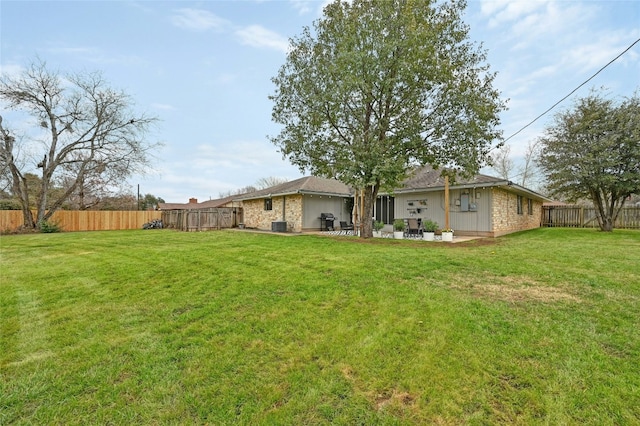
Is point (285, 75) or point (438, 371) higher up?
point (285, 75)

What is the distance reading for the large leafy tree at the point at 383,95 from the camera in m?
9.21

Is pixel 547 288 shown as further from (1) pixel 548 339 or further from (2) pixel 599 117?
(2) pixel 599 117

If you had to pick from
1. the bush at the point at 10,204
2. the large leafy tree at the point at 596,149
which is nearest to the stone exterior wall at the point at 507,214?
the large leafy tree at the point at 596,149

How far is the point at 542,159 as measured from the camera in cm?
1494

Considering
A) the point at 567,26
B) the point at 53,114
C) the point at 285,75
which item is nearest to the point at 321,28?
the point at 285,75

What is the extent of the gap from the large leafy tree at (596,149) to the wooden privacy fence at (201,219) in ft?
60.3

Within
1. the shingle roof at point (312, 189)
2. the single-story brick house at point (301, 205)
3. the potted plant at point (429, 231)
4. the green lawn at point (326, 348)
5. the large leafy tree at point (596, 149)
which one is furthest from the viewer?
the single-story brick house at point (301, 205)

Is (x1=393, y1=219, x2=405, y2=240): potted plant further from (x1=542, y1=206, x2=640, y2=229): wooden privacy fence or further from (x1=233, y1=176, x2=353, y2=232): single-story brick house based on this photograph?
(x1=542, y1=206, x2=640, y2=229): wooden privacy fence

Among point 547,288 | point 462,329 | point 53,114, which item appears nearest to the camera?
point 462,329

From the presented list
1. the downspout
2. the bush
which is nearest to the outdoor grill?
the downspout

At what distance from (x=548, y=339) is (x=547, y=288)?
6.29ft

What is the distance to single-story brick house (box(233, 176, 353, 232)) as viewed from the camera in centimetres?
1584

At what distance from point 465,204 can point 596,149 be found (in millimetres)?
6548

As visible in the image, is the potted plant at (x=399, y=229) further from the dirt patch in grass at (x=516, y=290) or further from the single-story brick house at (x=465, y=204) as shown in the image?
the dirt patch in grass at (x=516, y=290)
